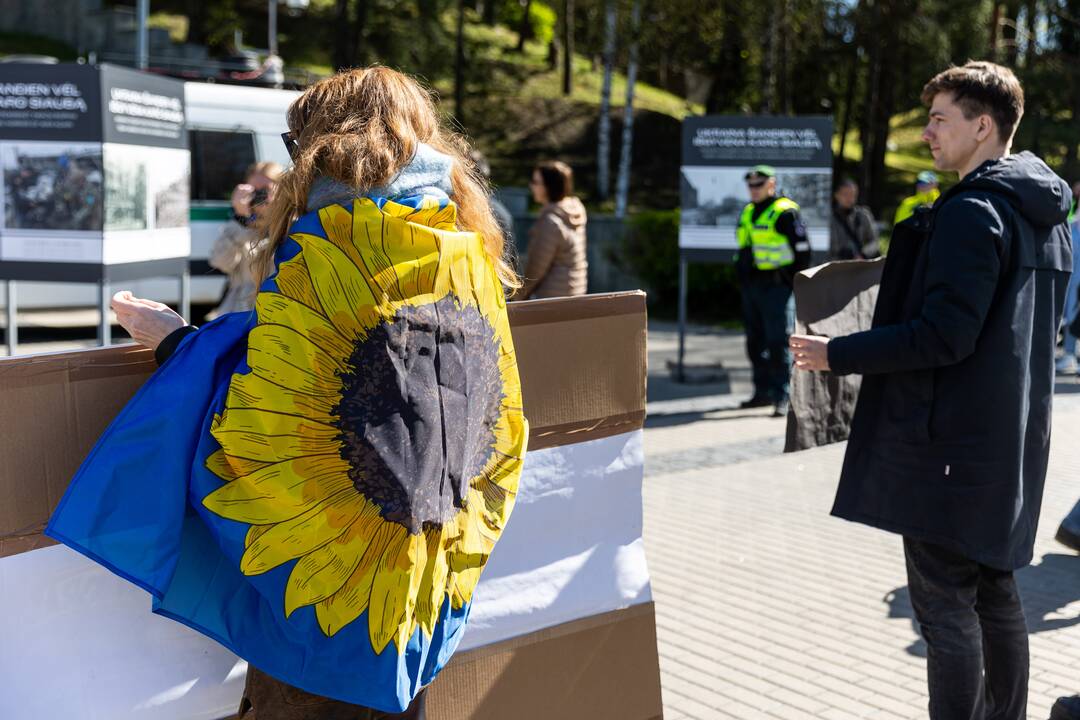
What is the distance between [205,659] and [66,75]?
5.62m

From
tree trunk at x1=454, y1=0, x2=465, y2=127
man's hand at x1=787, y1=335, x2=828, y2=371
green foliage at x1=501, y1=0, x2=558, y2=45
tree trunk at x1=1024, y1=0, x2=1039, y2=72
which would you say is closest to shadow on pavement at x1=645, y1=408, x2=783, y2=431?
man's hand at x1=787, y1=335, x2=828, y2=371

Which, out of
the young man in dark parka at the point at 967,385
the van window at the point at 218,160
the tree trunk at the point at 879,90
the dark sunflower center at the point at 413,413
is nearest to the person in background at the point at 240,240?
the young man in dark parka at the point at 967,385

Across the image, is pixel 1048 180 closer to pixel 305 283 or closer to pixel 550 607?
pixel 550 607

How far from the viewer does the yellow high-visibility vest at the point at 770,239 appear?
912cm

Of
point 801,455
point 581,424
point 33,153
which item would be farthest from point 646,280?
point 581,424

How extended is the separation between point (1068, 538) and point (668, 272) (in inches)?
530

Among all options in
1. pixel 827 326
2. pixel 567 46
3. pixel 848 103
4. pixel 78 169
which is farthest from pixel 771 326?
pixel 567 46

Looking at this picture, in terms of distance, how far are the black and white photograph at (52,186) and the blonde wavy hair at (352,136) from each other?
537 cm

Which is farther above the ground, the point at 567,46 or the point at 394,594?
the point at 567,46

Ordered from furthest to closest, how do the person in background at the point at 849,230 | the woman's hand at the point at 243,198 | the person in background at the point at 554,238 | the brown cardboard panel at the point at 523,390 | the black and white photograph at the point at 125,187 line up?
the person in background at the point at 849,230 → the person in background at the point at 554,238 → the black and white photograph at the point at 125,187 → the woman's hand at the point at 243,198 → the brown cardboard panel at the point at 523,390

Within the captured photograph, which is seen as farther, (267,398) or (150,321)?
(150,321)

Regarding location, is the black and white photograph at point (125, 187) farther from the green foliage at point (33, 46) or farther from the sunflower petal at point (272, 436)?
the green foliage at point (33, 46)

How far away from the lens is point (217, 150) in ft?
46.6

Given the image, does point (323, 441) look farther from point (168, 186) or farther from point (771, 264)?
point (771, 264)
